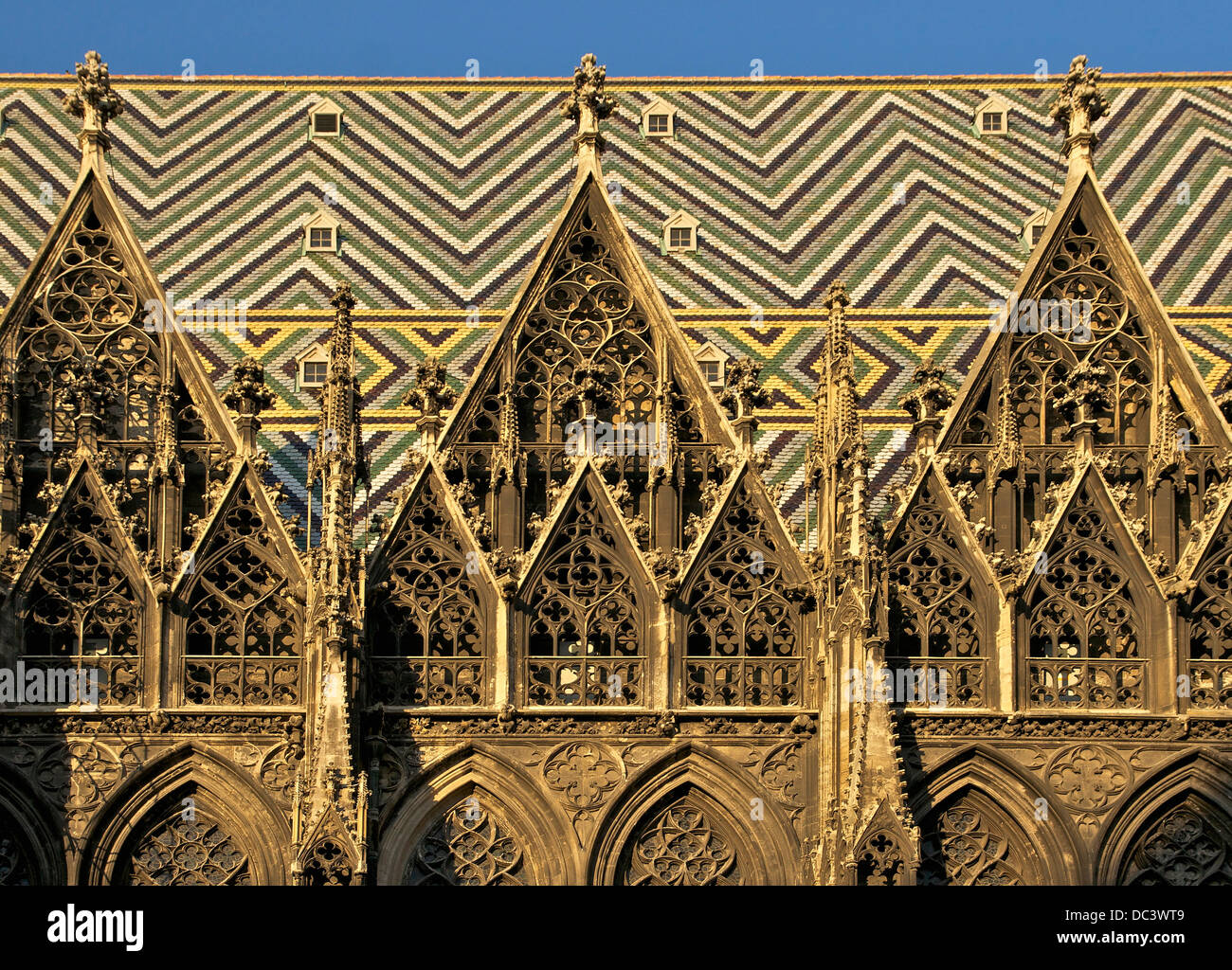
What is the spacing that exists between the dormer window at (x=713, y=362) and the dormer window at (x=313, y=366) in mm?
4468

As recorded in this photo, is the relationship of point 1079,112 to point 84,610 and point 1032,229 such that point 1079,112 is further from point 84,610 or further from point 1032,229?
point 84,610

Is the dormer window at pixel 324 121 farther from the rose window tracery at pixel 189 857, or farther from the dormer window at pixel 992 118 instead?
the rose window tracery at pixel 189 857

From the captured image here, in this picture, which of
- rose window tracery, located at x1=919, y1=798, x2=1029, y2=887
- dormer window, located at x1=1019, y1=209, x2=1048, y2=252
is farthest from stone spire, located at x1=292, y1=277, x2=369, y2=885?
dormer window, located at x1=1019, y1=209, x2=1048, y2=252

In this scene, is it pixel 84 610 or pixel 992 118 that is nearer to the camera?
pixel 84 610

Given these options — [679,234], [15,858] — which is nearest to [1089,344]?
[679,234]

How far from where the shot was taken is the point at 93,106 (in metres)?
28.5

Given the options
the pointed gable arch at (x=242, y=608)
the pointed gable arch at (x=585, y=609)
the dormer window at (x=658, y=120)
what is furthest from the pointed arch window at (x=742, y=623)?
the dormer window at (x=658, y=120)

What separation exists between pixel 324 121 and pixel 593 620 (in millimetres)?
13267

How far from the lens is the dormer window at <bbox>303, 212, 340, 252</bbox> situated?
1363 inches

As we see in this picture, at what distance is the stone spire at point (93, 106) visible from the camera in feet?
92.9

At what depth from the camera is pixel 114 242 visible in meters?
28.0
